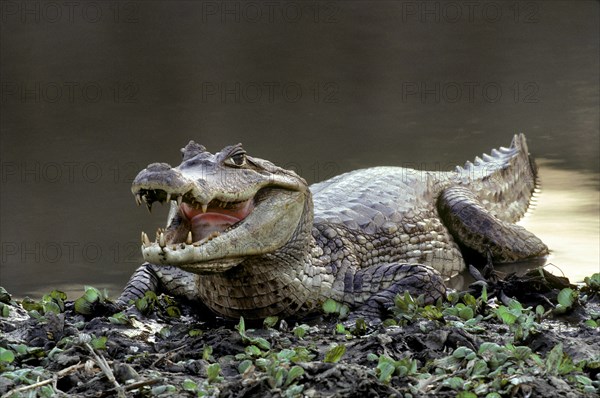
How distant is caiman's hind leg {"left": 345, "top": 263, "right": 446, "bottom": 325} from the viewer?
5.80m

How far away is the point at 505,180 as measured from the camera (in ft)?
27.8

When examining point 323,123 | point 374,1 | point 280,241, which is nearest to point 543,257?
point 280,241

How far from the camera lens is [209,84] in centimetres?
1440

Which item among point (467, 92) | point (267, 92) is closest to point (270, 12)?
point (267, 92)

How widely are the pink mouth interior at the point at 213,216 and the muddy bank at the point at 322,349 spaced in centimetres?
52

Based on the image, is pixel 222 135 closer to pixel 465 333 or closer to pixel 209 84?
pixel 209 84

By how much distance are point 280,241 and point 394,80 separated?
8.93 m

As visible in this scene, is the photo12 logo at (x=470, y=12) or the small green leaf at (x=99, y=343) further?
the photo12 logo at (x=470, y=12)

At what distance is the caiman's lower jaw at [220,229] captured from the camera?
5.08 meters

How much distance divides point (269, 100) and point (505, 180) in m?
5.67

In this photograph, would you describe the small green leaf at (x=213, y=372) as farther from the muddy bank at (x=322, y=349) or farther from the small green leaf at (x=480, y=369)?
the small green leaf at (x=480, y=369)

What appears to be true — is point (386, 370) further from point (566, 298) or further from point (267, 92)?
point (267, 92)

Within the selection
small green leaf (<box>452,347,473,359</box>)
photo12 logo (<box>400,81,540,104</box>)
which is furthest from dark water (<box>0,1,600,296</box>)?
small green leaf (<box>452,347,473,359</box>)

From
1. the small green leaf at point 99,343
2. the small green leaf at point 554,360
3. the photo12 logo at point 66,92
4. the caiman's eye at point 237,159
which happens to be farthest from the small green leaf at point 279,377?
the photo12 logo at point 66,92
